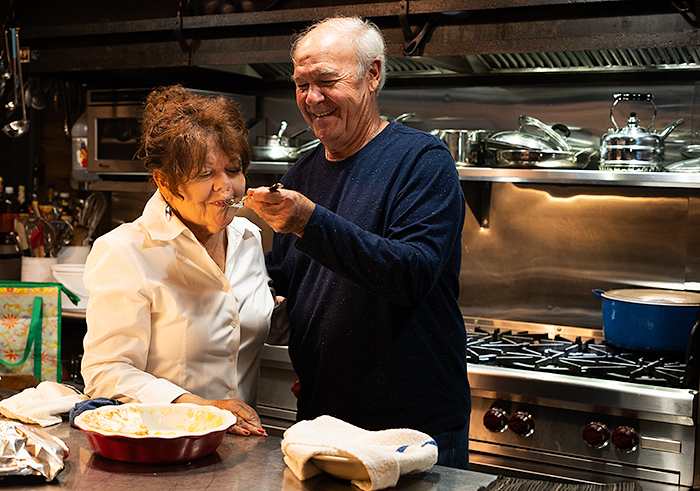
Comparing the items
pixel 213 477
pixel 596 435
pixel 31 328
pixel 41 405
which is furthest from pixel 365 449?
pixel 31 328

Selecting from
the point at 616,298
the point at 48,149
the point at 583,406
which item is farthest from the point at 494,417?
the point at 48,149

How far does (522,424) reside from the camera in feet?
7.66

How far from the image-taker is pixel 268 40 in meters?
2.86

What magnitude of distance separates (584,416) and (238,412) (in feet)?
3.98

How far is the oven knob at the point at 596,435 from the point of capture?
2.22 metres

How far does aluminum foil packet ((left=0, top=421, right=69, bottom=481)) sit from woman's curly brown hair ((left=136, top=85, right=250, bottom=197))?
1.91 ft

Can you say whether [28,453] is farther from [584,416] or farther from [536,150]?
[536,150]

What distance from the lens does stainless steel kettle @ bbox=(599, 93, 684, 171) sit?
2570mm

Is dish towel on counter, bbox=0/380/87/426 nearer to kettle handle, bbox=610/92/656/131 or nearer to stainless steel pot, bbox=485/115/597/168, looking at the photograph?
stainless steel pot, bbox=485/115/597/168

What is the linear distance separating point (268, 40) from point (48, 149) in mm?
1785

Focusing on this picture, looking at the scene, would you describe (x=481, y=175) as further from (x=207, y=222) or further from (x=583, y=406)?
(x=207, y=222)

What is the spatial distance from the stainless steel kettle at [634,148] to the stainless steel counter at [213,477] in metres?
1.60

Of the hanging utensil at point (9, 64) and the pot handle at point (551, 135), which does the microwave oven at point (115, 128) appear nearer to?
the hanging utensil at point (9, 64)

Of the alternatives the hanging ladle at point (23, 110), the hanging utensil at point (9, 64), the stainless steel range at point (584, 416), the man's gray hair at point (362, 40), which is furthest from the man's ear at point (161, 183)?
the hanging utensil at point (9, 64)
